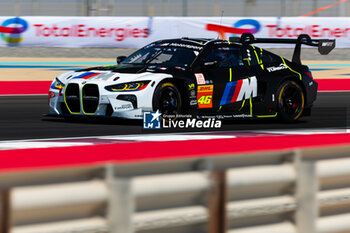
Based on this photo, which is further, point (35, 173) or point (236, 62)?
point (236, 62)

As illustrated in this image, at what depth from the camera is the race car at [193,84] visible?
32.9 ft

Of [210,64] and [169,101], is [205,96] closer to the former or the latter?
[210,64]

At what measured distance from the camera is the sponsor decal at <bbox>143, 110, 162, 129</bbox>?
10117 millimetres

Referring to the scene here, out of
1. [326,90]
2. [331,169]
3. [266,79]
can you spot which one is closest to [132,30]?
[326,90]

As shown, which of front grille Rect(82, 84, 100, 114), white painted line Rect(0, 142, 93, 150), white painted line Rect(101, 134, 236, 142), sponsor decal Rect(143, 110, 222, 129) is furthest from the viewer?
sponsor decal Rect(143, 110, 222, 129)

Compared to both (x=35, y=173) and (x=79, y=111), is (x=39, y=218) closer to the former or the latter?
(x=35, y=173)

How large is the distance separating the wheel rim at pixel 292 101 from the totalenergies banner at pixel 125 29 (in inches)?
509

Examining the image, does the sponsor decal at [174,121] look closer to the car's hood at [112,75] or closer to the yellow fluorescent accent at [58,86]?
the car's hood at [112,75]

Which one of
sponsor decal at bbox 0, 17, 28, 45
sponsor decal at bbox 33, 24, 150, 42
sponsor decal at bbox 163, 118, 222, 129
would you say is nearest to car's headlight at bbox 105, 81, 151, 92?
sponsor decal at bbox 163, 118, 222, 129

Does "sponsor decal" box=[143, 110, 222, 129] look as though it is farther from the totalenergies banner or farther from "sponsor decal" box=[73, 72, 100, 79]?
the totalenergies banner

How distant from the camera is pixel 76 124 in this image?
10789 mm

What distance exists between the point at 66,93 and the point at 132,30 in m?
14.4

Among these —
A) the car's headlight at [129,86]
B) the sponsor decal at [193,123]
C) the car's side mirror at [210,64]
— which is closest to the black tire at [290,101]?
the sponsor decal at [193,123]

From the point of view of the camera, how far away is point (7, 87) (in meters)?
16.8
